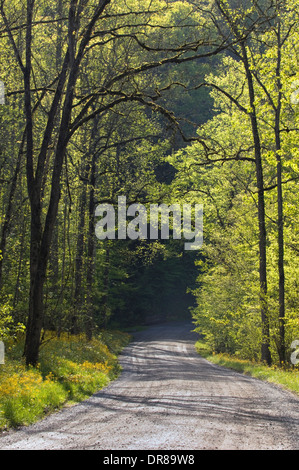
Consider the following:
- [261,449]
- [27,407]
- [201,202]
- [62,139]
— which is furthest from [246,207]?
[261,449]

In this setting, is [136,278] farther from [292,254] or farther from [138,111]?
[292,254]

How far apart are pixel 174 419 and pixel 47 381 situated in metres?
4.44

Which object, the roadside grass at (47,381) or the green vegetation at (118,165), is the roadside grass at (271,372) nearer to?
the green vegetation at (118,165)

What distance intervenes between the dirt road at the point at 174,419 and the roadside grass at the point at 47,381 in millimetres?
371

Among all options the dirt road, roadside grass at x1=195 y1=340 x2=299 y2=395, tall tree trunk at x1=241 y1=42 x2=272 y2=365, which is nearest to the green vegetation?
tall tree trunk at x1=241 y1=42 x2=272 y2=365

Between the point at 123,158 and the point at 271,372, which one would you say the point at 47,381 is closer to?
the point at 271,372

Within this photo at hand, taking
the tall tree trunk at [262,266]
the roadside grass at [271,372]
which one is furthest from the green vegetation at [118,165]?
the roadside grass at [271,372]

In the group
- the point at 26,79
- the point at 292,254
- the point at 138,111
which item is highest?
the point at 138,111

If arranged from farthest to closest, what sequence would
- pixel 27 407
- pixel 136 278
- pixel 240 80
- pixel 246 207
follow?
pixel 136 278 → pixel 240 80 → pixel 246 207 → pixel 27 407

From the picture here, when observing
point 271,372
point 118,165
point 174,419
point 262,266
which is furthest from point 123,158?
point 174,419

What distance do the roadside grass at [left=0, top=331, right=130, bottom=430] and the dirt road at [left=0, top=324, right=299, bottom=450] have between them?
1.22 ft

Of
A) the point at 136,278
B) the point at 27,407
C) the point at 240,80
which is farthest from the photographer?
the point at 136,278

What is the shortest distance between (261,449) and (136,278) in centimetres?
5320
